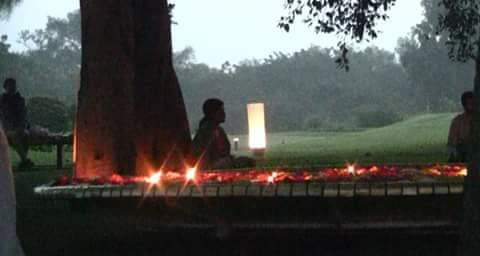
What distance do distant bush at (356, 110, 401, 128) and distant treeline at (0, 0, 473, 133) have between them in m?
0.05

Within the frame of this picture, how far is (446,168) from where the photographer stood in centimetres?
834

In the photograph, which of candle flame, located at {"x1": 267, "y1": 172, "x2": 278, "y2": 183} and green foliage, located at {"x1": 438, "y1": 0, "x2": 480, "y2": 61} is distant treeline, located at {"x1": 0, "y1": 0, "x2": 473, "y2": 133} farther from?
candle flame, located at {"x1": 267, "y1": 172, "x2": 278, "y2": 183}

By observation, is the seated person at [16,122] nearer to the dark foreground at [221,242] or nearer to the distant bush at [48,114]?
the dark foreground at [221,242]

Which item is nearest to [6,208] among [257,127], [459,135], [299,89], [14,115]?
[459,135]

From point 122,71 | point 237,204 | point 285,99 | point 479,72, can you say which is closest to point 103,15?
point 122,71

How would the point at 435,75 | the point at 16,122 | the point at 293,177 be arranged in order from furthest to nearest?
the point at 435,75 → the point at 16,122 → the point at 293,177

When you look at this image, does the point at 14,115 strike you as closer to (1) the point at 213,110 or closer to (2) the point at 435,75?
(1) the point at 213,110

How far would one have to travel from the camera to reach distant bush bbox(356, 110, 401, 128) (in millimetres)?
55750

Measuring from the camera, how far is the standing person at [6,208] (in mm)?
3502

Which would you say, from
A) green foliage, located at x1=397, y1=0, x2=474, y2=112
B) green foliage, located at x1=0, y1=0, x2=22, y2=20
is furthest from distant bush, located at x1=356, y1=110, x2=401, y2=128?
green foliage, located at x1=0, y1=0, x2=22, y2=20

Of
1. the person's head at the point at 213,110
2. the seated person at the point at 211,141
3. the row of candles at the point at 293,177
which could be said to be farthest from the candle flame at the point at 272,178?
the person's head at the point at 213,110

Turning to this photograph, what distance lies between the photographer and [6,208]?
3.52 meters

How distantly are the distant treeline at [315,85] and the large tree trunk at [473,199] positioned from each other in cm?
5091

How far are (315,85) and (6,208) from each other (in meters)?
65.7
